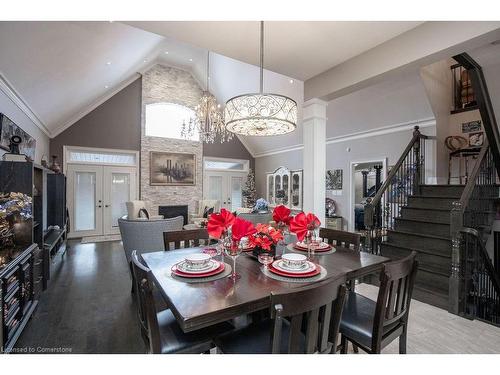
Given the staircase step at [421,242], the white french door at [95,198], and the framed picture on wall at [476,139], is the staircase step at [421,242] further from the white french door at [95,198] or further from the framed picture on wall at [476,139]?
the white french door at [95,198]

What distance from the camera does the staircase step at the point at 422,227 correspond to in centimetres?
357

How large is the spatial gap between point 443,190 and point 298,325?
4363 millimetres

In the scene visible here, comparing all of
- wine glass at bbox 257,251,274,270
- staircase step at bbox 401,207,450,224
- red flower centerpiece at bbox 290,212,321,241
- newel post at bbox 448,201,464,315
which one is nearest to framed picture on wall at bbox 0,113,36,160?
wine glass at bbox 257,251,274,270

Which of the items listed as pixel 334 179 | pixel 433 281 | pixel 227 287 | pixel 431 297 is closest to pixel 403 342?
pixel 227 287

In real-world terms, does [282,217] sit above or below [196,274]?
above

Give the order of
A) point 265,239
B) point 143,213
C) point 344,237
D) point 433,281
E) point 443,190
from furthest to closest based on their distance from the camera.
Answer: point 143,213
point 443,190
point 433,281
point 344,237
point 265,239

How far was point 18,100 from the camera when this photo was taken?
3.71 meters

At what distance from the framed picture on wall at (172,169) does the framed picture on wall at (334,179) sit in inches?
167

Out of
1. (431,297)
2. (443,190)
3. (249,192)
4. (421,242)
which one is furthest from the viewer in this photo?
(249,192)

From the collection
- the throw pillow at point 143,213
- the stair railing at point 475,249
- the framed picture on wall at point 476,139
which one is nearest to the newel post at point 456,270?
the stair railing at point 475,249

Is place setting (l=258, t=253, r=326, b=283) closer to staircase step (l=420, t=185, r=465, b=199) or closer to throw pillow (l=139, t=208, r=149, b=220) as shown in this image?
staircase step (l=420, t=185, r=465, b=199)

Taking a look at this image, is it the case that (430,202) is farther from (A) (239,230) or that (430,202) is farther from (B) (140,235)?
(B) (140,235)
